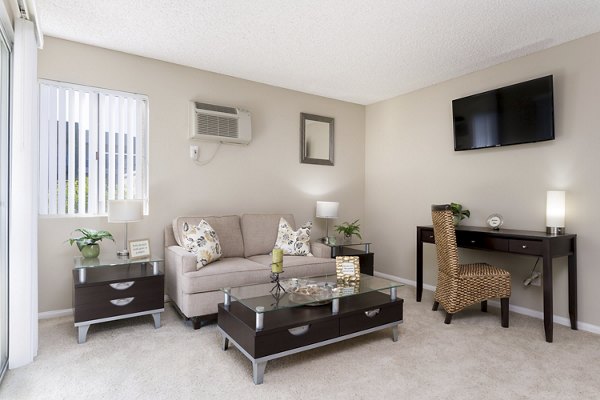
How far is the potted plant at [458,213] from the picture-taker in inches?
142

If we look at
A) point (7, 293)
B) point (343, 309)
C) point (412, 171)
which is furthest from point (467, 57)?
point (7, 293)

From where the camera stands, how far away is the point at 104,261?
2.84 meters

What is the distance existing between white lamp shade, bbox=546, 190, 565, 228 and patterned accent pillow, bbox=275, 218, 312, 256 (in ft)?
7.32

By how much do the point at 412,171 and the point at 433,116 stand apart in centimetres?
70

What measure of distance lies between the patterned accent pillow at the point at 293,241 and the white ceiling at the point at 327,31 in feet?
5.70

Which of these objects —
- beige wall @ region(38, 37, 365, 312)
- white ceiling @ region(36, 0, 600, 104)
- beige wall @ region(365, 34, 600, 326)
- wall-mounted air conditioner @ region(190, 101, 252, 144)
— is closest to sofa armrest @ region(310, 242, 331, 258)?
beige wall @ region(38, 37, 365, 312)

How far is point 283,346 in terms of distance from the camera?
212 cm

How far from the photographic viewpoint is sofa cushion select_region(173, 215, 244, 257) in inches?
134

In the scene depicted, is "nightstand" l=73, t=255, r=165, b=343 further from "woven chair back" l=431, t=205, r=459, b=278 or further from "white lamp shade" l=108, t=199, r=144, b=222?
"woven chair back" l=431, t=205, r=459, b=278

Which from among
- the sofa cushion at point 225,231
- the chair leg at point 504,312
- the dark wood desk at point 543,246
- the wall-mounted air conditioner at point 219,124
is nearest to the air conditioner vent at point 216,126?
the wall-mounted air conditioner at point 219,124

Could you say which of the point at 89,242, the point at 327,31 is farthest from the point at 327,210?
the point at 89,242

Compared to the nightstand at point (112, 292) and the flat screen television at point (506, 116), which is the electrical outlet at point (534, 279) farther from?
the nightstand at point (112, 292)

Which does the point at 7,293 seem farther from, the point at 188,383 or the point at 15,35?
the point at 15,35

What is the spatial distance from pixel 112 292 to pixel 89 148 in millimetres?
1378
